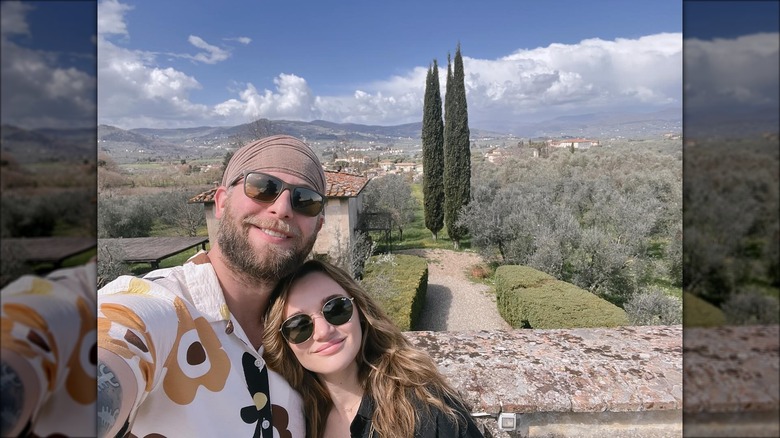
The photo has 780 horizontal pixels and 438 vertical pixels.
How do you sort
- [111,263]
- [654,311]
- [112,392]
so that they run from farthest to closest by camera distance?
1. [111,263]
2. [654,311]
3. [112,392]

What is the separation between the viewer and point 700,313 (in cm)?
43

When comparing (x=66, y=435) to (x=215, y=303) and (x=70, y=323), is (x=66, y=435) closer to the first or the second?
(x=70, y=323)

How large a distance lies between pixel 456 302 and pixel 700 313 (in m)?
11.5

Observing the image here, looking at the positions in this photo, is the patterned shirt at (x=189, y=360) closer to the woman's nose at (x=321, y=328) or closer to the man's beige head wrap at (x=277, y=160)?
the woman's nose at (x=321, y=328)

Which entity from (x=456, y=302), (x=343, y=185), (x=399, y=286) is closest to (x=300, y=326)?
(x=399, y=286)

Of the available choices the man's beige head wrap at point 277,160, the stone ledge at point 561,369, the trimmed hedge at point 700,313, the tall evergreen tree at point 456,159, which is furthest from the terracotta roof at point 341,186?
the trimmed hedge at point 700,313

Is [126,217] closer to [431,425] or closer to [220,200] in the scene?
[220,200]

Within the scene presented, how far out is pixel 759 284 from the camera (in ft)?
1.19

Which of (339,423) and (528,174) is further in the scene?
(528,174)

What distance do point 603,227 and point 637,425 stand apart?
1550cm

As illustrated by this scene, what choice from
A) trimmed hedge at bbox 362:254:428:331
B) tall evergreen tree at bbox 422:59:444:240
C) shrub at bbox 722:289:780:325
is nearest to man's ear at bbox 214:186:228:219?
shrub at bbox 722:289:780:325

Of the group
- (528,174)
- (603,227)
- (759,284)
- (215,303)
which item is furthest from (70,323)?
(528,174)

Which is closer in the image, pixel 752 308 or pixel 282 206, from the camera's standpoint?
pixel 752 308

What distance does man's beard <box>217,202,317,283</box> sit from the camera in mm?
1339
